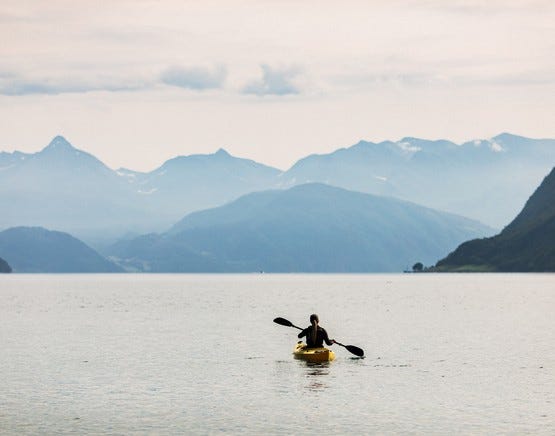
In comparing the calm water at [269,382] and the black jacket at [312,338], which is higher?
the black jacket at [312,338]

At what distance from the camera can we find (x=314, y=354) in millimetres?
93500

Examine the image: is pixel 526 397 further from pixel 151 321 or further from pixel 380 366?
pixel 151 321

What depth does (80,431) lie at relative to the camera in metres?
56.9

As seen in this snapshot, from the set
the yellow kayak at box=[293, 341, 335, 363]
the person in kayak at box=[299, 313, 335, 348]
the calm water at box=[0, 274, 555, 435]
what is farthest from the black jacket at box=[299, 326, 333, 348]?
the calm water at box=[0, 274, 555, 435]

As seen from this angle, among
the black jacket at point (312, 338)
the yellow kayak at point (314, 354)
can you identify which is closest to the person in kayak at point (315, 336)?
the black jacket at point (312, 338)

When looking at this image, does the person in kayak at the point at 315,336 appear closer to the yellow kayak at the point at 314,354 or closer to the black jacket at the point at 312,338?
the black jacket at the point at 312,338

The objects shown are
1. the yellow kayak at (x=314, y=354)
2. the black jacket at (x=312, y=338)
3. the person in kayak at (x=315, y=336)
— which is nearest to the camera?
the person in kayak at (x=315, y=336)

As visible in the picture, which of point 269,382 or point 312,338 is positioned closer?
point 269,382

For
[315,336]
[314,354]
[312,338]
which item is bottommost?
[314,354]

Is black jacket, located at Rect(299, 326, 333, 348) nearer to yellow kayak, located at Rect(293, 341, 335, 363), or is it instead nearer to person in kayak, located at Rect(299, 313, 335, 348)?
person in kayak, located at Rect(299, 313, 335, 348)

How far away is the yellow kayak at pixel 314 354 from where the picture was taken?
306 feet

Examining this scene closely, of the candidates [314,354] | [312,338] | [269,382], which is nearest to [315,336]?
[312,338]

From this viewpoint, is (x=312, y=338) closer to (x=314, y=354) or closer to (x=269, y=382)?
(x=314, y=354)

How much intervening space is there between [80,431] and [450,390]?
29938 mm
